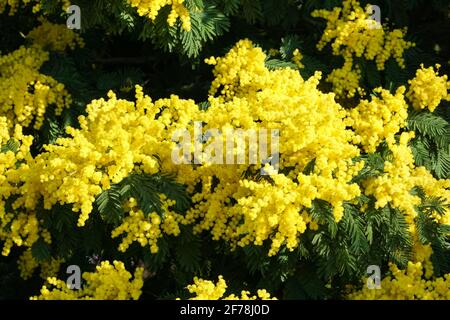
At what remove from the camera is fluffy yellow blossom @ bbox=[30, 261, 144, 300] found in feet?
15.5

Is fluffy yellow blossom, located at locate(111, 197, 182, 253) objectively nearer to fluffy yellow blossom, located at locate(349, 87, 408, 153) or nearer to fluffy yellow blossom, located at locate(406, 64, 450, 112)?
fluffy yellow blossom, located at locate(349, 87, 408, 153)

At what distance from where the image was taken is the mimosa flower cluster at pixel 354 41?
567 centimetres

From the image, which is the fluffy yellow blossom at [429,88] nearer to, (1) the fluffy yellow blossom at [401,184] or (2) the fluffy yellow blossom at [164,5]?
(1) the fluffy yellow blossom at [401,184]

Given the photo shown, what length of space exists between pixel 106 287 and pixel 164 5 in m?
1.85

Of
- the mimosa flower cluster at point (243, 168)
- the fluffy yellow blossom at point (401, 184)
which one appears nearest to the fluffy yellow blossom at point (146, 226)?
the mimosa flower cluster at point (243, 168)

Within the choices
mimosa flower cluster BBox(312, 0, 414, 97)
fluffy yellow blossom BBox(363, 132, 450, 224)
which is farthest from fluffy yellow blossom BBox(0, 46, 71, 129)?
fluffy yellow blossom BBox(363, 132, 450, 224)

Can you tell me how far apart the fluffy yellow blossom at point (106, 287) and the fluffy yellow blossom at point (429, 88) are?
2.21m

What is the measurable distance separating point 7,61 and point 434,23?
11.2ft

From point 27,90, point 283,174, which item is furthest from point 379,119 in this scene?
point 27,90

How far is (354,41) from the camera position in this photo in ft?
18.7

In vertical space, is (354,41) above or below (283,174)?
above

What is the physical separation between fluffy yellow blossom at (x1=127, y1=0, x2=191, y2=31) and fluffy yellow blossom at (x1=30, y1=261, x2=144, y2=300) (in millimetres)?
1565

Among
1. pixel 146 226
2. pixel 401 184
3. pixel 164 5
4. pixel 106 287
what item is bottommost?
pixel 106 287

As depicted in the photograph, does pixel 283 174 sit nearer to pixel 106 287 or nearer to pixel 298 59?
pixel 106 287
